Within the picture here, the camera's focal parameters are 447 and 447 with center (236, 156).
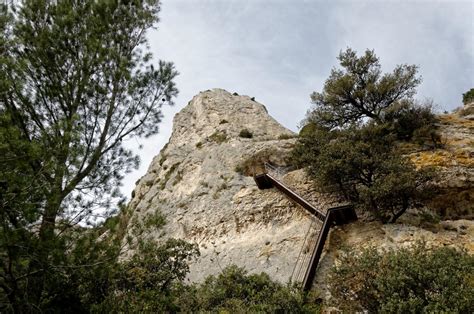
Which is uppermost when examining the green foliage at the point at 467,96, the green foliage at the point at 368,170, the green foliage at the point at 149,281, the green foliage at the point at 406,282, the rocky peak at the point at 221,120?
the rocky peak at the point at 221,120

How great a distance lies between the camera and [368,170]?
1839 cm

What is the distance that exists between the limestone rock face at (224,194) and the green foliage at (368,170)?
211 cm

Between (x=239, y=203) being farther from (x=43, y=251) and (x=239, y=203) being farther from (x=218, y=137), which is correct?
(x=43, y=251)

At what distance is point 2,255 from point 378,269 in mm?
9058

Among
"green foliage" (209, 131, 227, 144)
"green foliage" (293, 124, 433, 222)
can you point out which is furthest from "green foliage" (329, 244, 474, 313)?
"green foliage" (209, 131, 227, 144)

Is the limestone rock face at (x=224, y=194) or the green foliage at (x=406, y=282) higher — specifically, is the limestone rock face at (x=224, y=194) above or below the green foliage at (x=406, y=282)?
above

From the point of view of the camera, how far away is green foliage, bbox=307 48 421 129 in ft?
82.3

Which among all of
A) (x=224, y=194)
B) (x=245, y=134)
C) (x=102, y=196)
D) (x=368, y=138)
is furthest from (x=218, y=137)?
(x=102, y=196)

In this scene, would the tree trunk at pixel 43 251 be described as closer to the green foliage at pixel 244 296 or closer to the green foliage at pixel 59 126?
the green foliage at pixel 59 126

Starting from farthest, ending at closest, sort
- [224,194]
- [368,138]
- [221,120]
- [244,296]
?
[221,120] → [224,194] → [368,138] → [244,296]

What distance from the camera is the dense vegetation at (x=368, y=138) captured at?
16828 mm

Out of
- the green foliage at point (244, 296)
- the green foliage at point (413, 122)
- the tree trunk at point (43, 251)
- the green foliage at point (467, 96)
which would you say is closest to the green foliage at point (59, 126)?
the tree trunk at point (43, 251)

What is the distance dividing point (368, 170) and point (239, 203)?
619cm

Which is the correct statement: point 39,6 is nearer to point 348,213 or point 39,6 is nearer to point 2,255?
point 2,255
